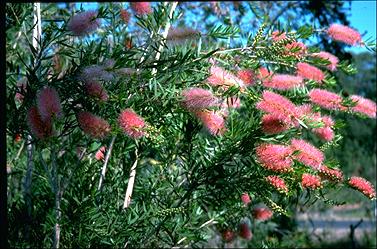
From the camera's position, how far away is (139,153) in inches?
97.3

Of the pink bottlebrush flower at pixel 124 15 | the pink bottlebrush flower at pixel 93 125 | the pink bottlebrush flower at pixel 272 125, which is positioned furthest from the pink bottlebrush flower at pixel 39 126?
the pink bottlebrush flower at pixel 124 15

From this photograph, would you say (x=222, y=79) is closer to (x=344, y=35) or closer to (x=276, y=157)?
(x=276, y=157)

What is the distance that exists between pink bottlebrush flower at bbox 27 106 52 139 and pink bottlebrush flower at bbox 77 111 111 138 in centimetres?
12

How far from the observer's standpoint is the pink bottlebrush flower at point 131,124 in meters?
1.71

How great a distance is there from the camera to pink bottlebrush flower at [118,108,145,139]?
1.71 m

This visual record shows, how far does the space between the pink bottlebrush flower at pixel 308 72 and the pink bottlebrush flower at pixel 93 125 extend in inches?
38.3

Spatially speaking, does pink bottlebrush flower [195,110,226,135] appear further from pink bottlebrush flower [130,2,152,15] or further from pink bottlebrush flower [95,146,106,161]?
pink bottlebrush flower [95,146,106,161]

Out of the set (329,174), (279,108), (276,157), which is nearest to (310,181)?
(329,174)

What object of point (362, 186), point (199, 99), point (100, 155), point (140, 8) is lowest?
point (362, 186)

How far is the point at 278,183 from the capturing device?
6.43ft

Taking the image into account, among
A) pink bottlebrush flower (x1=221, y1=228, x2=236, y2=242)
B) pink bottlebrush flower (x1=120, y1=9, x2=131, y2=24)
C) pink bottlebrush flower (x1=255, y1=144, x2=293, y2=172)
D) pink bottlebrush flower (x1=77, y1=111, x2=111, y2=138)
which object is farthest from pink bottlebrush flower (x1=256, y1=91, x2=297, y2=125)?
pink bottlebrush flower (x1=221, y1=228, x2=236, y2=242)

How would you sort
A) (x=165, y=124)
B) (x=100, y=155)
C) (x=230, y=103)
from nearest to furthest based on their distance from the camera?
(x=165, y=124) < (x=230, y=103) < (x=100, y=155)

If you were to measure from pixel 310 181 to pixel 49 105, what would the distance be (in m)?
0.91

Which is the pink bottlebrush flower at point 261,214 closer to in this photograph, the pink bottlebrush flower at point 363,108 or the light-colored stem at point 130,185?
the light-colored stem at point 130,185
